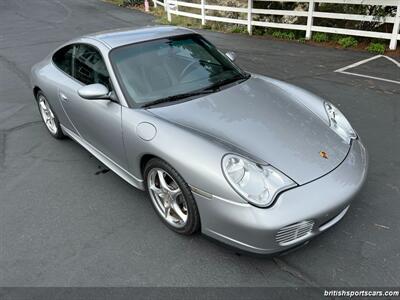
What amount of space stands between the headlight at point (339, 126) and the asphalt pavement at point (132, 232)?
0.61 m

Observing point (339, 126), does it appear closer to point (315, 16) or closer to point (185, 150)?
point (185, 150)

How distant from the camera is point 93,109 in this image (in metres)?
3.48

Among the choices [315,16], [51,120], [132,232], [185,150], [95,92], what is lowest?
[132,232]

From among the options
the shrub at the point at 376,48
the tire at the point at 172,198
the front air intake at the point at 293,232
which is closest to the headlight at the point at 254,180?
the front air intake at the point at 293,232

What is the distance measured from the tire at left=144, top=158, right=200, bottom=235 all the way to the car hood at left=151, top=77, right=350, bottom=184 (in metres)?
0.42

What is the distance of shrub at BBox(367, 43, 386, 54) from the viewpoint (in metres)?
8.55

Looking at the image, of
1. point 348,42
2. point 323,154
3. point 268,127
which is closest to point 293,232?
point 323,154

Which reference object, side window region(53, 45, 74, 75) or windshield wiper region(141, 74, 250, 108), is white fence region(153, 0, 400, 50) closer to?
windshield wiper region(141, 74, 250, 108)

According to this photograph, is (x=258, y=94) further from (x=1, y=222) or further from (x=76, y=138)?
(x=1, y=222)

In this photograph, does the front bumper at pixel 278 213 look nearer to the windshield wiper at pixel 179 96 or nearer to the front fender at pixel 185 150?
the front fender at pixel 185 150

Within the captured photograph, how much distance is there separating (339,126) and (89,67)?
2592 mm

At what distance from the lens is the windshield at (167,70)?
A: 3225 mm

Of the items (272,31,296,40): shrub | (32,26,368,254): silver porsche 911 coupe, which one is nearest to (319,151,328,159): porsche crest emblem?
(32,26,368,254): silver porsche 911 coupe

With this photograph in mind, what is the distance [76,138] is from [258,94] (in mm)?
2240
